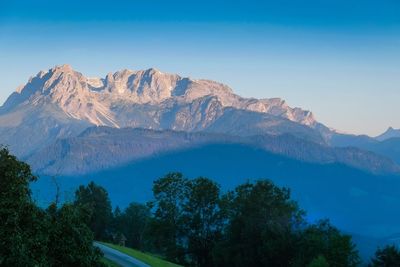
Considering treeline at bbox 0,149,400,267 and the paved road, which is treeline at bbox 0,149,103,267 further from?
treeline at bbox 0,149,400,267

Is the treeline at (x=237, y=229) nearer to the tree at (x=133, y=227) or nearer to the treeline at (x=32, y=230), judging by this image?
the tree at (x=133, y=227)

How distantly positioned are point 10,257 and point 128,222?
126 metres

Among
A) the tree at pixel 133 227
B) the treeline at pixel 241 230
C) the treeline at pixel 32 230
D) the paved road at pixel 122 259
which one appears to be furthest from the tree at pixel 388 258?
the tree at pixel 133 227

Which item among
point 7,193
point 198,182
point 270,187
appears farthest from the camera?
point 198,182

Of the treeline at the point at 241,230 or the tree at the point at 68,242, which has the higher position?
the treeline at the point at 241,230

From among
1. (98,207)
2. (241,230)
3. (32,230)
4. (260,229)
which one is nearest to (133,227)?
(98,207)

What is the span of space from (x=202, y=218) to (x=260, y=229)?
15352mm

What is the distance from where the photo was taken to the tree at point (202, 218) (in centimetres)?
11062

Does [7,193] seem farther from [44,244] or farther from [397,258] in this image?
[397,258]

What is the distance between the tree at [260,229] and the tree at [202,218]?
4.96 metres

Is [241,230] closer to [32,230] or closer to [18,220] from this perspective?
[32,230]

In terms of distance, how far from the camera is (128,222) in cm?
15775

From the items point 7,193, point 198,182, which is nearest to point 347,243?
point 198,182

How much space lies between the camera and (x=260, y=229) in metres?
99.7
